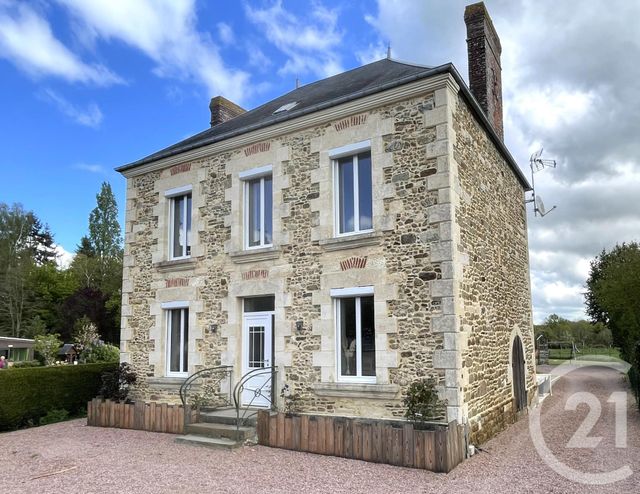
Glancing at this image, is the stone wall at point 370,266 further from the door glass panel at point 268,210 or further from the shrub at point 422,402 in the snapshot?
the door glass panel at point 268,210

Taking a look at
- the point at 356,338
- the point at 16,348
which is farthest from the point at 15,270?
the point at 356,338

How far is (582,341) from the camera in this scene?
121ft

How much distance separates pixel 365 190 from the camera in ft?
29.5

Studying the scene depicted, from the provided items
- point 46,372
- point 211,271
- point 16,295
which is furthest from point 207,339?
point 16,295

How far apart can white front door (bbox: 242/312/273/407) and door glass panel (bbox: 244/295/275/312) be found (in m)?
0.10

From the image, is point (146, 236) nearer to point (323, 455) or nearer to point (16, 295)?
point (323, 455)

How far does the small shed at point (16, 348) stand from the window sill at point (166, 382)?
767 inches

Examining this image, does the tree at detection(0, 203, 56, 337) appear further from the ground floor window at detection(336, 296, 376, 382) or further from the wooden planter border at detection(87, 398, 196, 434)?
the ground floor window at detection(336, 296, 376, 382)

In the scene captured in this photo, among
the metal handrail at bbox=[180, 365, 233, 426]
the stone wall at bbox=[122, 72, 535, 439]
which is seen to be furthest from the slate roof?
the metal handrail at bbox=[180, 365, 233, 426]

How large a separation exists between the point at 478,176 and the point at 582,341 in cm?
3261

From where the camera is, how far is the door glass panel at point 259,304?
9.88 meters

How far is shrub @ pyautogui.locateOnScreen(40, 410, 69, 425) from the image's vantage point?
11.7 metres

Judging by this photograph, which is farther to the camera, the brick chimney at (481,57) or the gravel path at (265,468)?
the brick chimney at (481,57)

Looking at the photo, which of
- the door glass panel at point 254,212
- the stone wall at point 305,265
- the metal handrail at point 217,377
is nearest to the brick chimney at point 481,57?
the stone wall at point 305,265
